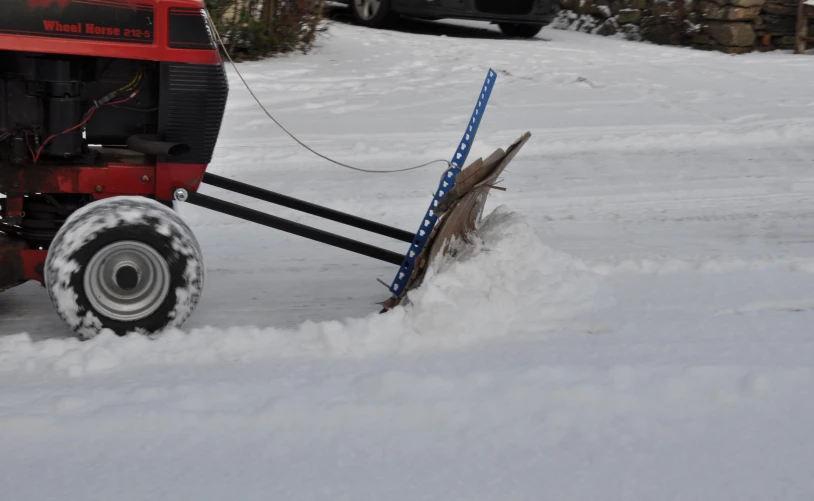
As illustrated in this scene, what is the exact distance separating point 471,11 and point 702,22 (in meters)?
2.68

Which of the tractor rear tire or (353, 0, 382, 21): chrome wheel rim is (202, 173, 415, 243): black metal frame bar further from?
(353, 0, 382, 21): chrome wheel rim

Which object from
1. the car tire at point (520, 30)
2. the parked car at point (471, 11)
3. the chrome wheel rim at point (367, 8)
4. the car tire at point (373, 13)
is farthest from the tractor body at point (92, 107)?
the car tire at point (520, 30)

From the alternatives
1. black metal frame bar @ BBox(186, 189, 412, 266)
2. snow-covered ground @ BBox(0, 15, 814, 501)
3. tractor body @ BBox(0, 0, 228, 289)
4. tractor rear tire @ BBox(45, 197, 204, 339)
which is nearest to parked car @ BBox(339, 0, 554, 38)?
snow-covered ground @ BBox(0, 15, 814, 501)

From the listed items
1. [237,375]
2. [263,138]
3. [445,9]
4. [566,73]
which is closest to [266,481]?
[237,375]

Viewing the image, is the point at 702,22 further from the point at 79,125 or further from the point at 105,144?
the point at 79,125

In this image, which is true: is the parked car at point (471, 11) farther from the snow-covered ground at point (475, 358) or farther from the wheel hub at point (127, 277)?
the wheel hub at point (127, 277)

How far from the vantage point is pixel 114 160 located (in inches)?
150

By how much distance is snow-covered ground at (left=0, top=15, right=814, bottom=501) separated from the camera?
278cm

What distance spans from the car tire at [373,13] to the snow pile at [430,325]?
25.2ft

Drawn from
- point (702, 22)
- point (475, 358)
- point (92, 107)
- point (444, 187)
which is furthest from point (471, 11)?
point (475, 358)

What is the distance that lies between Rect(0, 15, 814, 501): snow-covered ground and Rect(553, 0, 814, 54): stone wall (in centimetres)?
445

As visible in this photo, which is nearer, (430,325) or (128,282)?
(128,282)

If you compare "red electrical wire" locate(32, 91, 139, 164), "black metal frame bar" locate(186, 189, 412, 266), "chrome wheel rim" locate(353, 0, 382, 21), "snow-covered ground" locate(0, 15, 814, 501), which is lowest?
"snow-covered ground" locate(0, 15, 814, 501)

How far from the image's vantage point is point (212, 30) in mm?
3746
